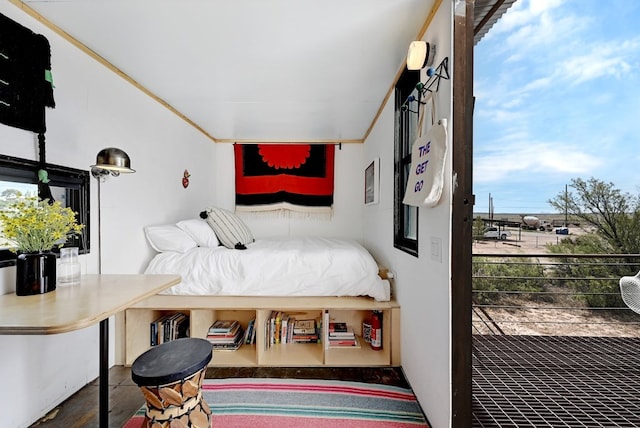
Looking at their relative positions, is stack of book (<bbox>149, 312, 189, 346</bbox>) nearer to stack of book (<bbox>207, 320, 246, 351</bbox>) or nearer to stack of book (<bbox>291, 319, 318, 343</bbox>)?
stack of book (<bbox>207, 320, 246, 351</bbox>)

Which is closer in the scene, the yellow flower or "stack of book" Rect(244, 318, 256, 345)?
the yellow flower

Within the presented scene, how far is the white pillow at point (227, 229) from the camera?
246cm

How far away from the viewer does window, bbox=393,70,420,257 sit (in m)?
1.80

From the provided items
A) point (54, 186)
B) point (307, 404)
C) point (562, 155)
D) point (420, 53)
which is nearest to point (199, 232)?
point (54, 186)

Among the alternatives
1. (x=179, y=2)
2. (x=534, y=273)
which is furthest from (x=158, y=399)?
(x=534, y=273)

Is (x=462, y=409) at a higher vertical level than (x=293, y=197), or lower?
lower

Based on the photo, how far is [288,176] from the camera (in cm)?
A: 358

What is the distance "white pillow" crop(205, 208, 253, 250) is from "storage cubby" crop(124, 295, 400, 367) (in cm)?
59

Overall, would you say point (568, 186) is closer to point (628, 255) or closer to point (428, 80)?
point (628, 255)

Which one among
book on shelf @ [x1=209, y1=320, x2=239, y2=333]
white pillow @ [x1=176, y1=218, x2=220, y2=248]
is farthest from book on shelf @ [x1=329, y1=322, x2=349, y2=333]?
white pillow @ [x1=176, y1=218, x2=220, y2=248]

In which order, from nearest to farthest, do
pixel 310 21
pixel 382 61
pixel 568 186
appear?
pixel 310 21 → pixel 382 61 → pixel 568 186

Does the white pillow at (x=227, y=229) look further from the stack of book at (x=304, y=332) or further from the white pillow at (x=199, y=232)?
the stack of book at (x=304, y=332)

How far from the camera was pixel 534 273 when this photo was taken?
327cm

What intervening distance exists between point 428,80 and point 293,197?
2497 mm
